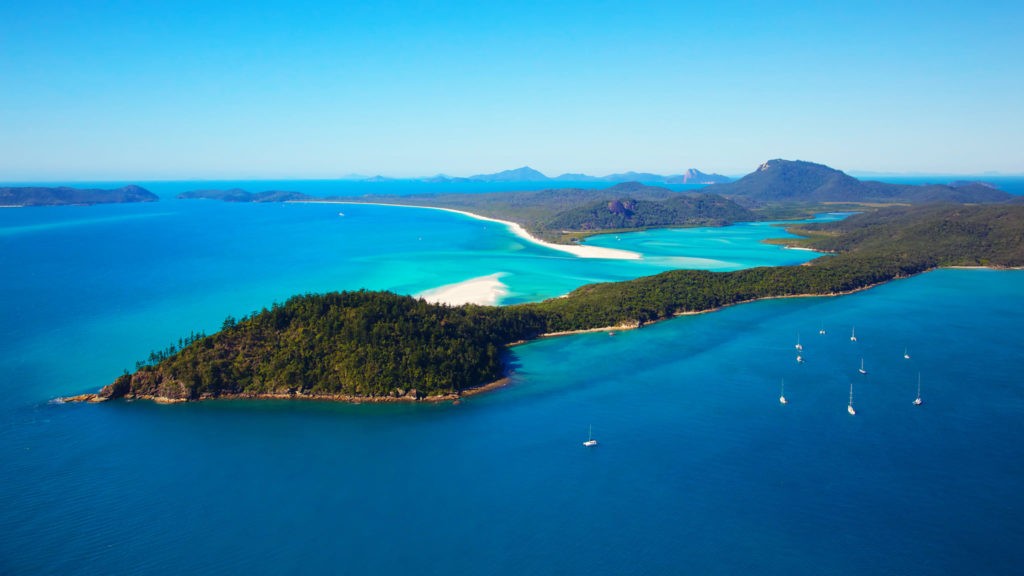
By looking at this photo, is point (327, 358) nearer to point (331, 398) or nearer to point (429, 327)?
point (331, 398)

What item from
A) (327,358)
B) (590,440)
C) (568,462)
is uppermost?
(327,358)

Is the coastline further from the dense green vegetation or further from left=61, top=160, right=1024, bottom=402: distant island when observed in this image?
the dense green vegetation

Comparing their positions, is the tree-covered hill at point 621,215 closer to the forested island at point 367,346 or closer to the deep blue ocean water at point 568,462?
the forested island at point 367,346

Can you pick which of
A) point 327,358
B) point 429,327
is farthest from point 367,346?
point 429,327

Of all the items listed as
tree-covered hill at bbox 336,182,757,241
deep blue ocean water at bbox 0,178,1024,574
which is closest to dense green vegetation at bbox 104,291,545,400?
deep blue ocean water at bbox 0,178,1024,574

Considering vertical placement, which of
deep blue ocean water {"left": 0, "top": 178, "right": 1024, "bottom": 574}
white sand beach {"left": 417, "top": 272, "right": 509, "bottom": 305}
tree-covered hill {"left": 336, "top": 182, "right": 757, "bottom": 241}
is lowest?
deep blue ocean water {"left": 0, "top": 178, "right": 1024, "bottom": 574}
